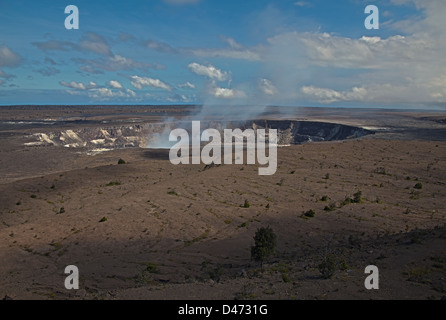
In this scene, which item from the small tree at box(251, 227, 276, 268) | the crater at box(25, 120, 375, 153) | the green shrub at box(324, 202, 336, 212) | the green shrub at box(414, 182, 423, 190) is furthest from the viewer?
the crater at box(25, 120, 375, 153)

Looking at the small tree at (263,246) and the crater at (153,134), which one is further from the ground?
the crater at (153,134)

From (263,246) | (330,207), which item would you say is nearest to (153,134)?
(330,207)

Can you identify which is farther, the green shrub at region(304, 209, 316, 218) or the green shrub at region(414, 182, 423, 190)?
the green shrub at region(414, 182, 423, 190)

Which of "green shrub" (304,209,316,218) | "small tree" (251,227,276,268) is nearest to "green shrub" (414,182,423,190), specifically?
"green shrub" (304,209,316,218)

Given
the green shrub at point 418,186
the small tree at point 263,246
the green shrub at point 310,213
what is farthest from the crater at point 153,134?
the small tree at point 263,246

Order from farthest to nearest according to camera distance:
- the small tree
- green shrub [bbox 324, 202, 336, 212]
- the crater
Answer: the crater, green shrub [bbox 324, 202, 336, 212], the small tree

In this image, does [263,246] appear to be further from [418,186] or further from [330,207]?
[418,186]

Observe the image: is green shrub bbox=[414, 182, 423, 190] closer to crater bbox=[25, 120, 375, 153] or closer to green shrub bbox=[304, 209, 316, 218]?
green shrub bbox=[304, 209, 316, 218]

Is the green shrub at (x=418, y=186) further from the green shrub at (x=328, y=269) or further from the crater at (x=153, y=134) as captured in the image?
the crater at (x=153, y=134)
